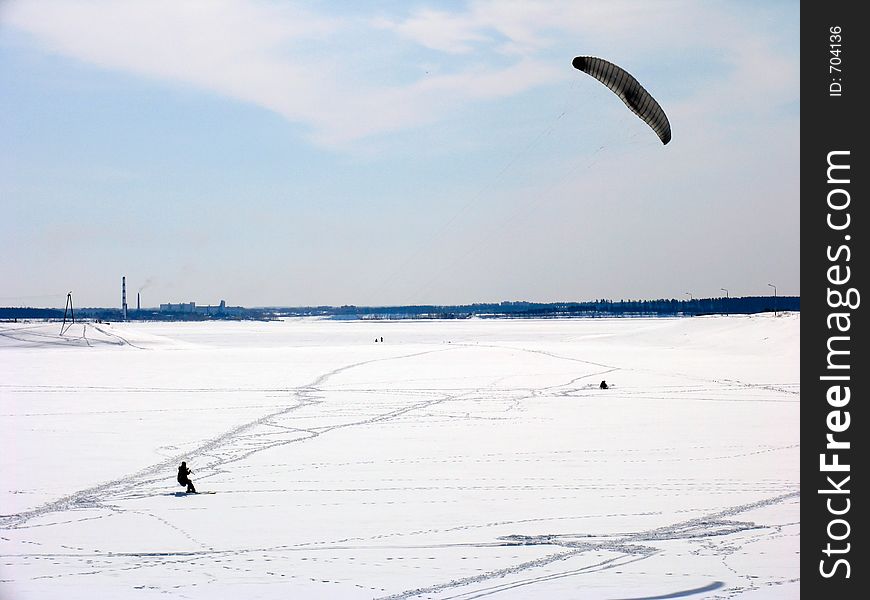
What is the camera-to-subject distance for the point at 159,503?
10.8 m

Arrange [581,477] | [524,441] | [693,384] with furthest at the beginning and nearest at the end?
[693,384], [524,441], [581,477]

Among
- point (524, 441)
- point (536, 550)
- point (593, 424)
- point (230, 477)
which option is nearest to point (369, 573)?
point (536, 550)

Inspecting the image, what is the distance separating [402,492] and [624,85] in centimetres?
1131

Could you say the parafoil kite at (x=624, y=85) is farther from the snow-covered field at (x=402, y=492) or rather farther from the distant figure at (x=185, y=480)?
the distant figure at (x=185, y=480)

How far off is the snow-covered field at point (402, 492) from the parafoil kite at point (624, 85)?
22.0ft

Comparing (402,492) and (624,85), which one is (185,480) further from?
(624,85)

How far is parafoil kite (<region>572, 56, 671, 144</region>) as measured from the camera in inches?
739

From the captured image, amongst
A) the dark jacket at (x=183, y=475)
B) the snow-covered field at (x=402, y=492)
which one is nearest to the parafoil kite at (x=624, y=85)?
the snow-covered field at (x=402, y=492)

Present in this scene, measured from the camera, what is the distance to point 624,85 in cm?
1903

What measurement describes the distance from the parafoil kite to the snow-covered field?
6.69m

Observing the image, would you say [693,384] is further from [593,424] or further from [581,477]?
[581,477]

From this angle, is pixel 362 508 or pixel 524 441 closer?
pixel 362 508
